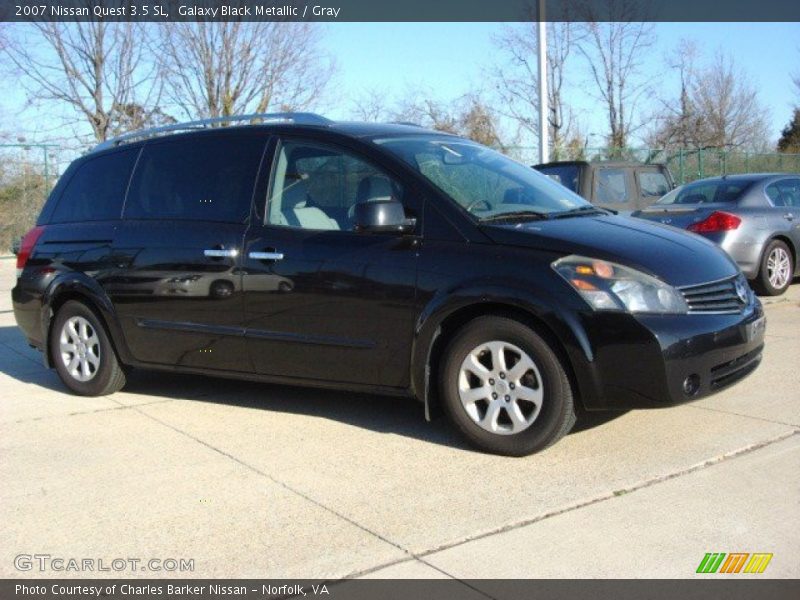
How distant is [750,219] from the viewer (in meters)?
10.0

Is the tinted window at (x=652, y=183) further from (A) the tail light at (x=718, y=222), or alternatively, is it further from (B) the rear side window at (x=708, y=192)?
(A) the tail light at (x=718, y=222)

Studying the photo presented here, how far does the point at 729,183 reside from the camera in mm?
10570

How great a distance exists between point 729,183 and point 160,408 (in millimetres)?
7453

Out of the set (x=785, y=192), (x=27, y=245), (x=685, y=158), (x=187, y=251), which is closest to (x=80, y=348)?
(x=27, y=245)

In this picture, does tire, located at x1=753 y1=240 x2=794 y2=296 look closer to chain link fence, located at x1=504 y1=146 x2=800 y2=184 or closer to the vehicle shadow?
the vehicle shadow

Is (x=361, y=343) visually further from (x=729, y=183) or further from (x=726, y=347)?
(x=729, y=183)

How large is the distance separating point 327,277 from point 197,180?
1.37 m

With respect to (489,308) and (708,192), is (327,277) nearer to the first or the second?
(489,308)

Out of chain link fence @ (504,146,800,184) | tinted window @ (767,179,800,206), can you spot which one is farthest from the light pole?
chain link fence @ (504,146,800,184)

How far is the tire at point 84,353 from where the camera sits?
627 centimetres

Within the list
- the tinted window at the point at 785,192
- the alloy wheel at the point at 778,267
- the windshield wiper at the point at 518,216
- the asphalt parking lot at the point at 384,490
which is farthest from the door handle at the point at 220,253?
the tinted window at the point at 785,192

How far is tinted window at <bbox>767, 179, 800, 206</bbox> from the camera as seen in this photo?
10492 mm
